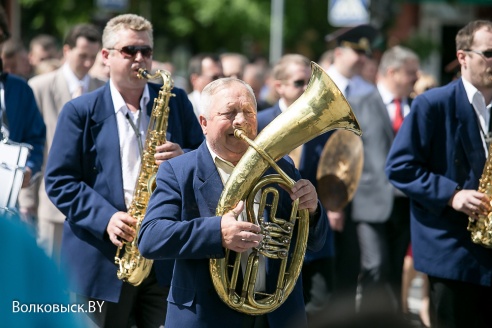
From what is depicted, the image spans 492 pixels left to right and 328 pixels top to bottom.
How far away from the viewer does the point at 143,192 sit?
4871 mm

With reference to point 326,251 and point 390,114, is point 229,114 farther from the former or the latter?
point 390,114

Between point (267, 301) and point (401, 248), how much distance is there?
428 cm

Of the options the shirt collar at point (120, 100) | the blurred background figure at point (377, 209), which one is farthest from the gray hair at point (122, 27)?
the blurred background figure at point (377, 209)

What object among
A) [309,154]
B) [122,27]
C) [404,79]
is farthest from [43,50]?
[122,27]

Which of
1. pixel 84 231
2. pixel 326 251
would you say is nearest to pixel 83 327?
pixel 84 231

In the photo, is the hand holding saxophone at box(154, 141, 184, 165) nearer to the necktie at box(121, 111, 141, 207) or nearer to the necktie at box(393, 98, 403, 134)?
the necktie at box(121, 111, 141, 207)

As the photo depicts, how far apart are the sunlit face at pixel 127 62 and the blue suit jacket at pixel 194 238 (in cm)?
123

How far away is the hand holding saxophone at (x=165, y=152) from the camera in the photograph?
4855 mm

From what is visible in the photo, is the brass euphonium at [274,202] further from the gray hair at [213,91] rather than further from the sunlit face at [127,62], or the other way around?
the sunlit face at [127,62]

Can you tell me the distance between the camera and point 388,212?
24.8ft

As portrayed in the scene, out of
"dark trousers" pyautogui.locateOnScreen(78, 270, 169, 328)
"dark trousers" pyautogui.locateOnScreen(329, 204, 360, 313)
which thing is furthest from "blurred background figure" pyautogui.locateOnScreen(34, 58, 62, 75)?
"dark trousers" pyautogui.locateOnScreen(78, 270, 169, 328)

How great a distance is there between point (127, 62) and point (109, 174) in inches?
24.5

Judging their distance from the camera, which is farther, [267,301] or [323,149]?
[323,149]

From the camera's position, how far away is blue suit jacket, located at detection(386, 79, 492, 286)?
5199mm
